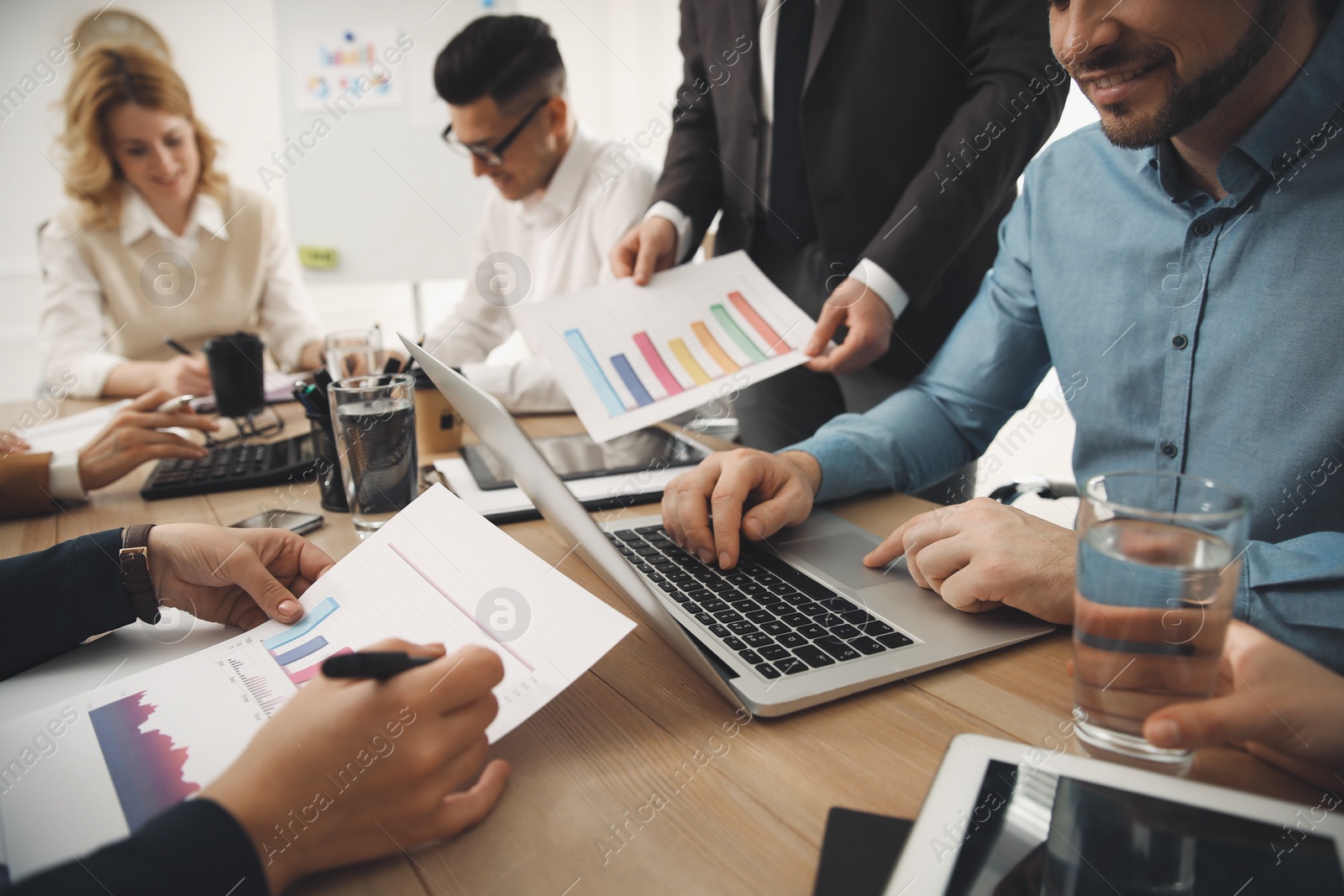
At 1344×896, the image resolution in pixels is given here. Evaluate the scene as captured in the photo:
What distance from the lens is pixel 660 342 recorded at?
3.74ft

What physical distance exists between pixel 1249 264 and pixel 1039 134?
0.58 meters

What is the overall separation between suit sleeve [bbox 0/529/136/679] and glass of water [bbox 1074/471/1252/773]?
71cm

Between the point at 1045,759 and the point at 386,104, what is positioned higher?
the point at 386,104

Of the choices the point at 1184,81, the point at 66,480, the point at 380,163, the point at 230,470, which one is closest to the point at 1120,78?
the point at 1184,81

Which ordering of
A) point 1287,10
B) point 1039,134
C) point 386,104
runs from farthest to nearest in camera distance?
1. point 386,104
2. point 1039,134
3. point 1287,10

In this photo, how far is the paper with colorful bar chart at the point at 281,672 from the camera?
1.53ft

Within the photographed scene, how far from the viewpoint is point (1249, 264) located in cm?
87

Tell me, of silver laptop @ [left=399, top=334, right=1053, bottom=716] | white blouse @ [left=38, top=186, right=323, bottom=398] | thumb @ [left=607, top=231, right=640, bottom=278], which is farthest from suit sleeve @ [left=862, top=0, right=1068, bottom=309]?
white blouse @ [left=38, top=186, right=323, bottom=398]

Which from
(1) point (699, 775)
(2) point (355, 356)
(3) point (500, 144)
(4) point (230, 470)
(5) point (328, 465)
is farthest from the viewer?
(3) point (500, 144)

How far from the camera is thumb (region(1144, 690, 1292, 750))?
439 millimetres

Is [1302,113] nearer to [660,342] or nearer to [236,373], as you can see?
[660,342]

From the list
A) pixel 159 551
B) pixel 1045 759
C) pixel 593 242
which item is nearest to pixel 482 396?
pixel 159 551

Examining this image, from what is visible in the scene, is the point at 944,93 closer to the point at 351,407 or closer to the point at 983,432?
the point at 983,432

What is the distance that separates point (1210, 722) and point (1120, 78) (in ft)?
2.31
